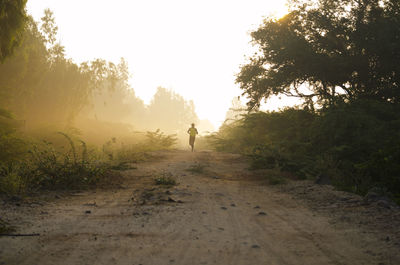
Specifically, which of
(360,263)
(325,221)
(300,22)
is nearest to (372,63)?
(300,22)

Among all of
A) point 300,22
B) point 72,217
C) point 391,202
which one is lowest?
point 72,217

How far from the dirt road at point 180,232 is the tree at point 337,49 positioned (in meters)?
10.4

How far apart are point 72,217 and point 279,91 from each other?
14964 millimetres

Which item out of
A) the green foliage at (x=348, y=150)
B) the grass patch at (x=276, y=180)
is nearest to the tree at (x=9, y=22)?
the grass patch at (x=276, y=180)

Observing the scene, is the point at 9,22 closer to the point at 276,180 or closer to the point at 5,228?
the point at 5,228

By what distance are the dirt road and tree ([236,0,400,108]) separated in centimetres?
1041

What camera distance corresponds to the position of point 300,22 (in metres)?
16.6

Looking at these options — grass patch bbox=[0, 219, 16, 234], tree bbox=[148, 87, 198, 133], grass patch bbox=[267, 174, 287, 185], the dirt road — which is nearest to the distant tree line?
grass patch bbox=[267, 174, 287, 185]

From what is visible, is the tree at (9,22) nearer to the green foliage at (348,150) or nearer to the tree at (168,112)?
the green foliage at (348,150)

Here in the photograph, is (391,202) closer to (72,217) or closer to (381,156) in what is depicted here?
(381,156)

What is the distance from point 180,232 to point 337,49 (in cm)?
1518

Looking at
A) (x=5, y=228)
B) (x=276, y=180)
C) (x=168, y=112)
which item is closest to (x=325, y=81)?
(x=276, y=180)

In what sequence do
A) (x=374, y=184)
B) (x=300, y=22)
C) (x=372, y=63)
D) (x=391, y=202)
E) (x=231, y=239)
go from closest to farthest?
(x=231, y=239), (x=391, y=202), (x=374, y=184), (x=372, y=63), (x=300, y=22)

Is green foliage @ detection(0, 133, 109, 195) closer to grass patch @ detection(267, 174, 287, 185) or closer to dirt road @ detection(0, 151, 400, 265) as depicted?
dirt road @ detection(0, 151, 400, 265)
